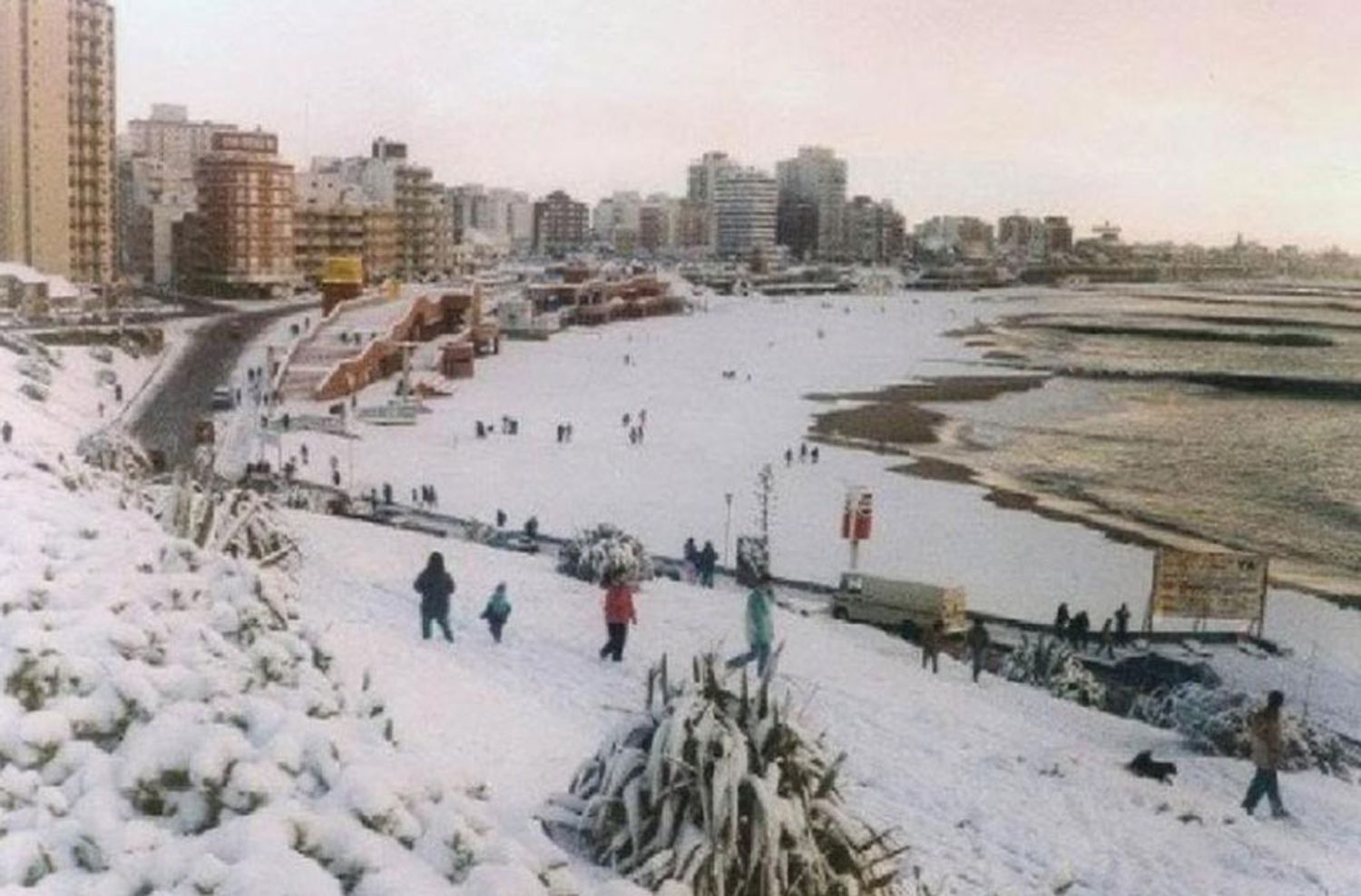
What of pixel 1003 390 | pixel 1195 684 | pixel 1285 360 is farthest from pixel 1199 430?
pixel 1195 684

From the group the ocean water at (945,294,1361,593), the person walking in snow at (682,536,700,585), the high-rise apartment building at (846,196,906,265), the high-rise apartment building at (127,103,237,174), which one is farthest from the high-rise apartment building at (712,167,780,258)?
the person walking in snow at (682,536,700,585)

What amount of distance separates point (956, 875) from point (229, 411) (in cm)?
2012

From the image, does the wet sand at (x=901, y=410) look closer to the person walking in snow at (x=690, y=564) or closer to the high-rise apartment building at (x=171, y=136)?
the person walking in snow at (x=690, y=564)

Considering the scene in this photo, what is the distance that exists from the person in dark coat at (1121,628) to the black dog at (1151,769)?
4131mm

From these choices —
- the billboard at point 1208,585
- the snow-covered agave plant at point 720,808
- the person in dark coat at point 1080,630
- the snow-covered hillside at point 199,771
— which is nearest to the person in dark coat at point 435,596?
the snow-covered hillside at point 199,771

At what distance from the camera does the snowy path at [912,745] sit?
15.6 feet

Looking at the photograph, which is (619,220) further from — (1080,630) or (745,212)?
(1080,630)

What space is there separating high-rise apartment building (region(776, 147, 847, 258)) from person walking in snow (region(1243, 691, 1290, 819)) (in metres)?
74.0

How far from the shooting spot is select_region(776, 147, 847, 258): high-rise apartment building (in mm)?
86188

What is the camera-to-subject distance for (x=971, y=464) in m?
20.3

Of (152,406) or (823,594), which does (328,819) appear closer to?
(823,594)

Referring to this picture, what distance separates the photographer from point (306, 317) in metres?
38.8

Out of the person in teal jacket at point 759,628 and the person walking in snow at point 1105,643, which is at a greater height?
the person in teal jacket at point 759,628

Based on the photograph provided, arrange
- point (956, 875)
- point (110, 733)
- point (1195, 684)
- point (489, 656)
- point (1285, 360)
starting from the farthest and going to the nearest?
point (1285, 360)
point (1195, 684)
point (489, 656)
point (956, 875)
point (110, 733)
